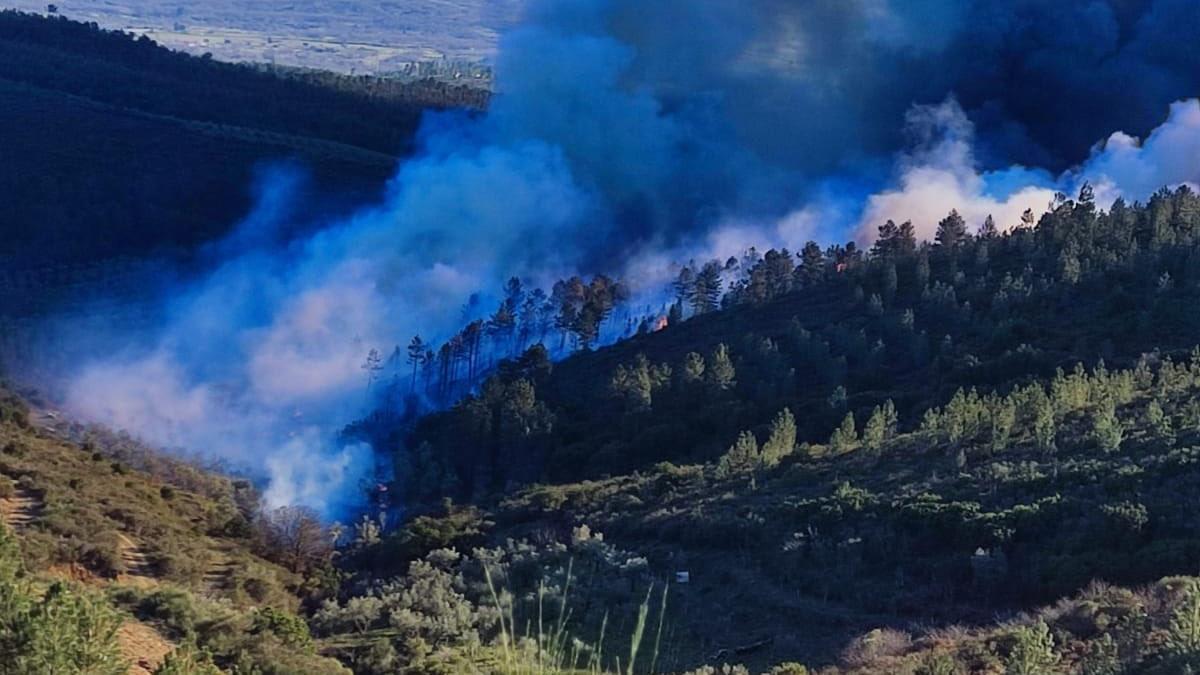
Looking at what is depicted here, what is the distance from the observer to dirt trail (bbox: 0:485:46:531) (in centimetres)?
1964

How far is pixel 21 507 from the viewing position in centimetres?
2066

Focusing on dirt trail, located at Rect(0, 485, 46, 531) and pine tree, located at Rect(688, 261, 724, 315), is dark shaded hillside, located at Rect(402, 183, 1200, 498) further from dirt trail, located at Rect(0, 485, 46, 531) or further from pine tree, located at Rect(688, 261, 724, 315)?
dirt trail, located at Rect(0, 485, 46, 531)

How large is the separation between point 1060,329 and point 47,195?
164ft

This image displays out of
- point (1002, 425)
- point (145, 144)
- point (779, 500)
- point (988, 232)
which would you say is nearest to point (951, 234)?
point (988, 232)

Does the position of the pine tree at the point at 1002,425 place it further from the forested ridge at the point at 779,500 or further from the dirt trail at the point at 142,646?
the dirt trail at the point at 142,646

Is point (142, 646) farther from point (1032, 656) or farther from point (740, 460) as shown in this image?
point (740, 460)

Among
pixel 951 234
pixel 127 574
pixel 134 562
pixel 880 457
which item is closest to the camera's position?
pixel 127 574

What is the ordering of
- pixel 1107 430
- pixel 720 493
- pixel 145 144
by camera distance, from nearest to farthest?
pixel 1107 430
pixel 720 493
pixel 145 144

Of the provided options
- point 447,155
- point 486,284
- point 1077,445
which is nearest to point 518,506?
point 1077,445

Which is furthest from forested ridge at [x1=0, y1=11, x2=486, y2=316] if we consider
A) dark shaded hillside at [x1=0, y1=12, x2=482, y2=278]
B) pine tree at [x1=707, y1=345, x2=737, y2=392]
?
pine tree at [x1=707, y1=345, x2=737, y2=392]

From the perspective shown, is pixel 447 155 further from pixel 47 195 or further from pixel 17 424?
pixel 17 424

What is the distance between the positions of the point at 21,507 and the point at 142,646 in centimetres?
712

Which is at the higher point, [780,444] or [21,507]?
[780,444]

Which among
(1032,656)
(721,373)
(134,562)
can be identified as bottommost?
(1032,656)
